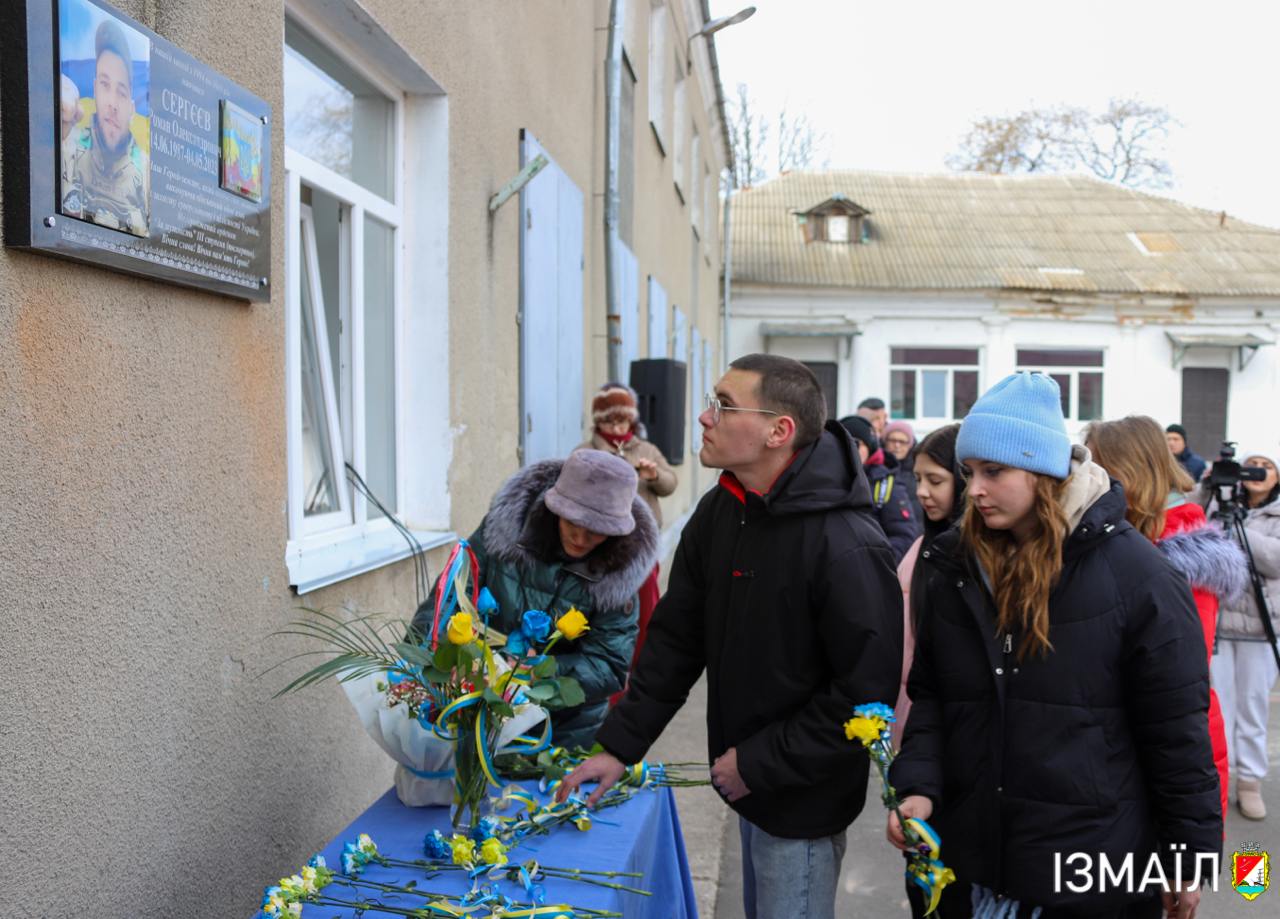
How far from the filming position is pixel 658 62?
11.1 meters

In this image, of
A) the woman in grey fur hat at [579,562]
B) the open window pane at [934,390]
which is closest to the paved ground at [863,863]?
the woman in grey fur hat at [579,562]

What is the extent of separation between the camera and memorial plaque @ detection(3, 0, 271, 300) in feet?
6.51

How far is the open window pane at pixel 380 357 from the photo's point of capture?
13.8 ft

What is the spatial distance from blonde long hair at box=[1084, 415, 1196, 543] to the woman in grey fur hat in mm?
1458

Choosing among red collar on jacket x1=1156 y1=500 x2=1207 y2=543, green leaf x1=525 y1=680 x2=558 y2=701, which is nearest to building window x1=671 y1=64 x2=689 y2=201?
red collar on jacket x1=1156 y1=500 x2=1207 y2=543

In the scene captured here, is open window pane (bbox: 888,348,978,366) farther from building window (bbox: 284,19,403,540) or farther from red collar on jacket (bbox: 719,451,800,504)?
red collar on jacket (bbox: 719,451,800,504)

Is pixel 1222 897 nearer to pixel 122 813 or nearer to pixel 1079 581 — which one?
pixel 1079 581

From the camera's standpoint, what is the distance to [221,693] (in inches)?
109

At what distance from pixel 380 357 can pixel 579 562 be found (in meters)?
1.63

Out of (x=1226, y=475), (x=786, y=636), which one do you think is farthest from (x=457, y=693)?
(x=1226, y=475)

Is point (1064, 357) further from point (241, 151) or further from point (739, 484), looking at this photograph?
point (241, 151)

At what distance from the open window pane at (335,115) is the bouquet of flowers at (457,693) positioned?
1.82 meters

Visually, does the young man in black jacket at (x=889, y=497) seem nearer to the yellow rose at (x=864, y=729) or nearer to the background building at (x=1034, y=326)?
the yellow rose at (x=864, y=729)

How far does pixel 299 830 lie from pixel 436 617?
3.87 ft
